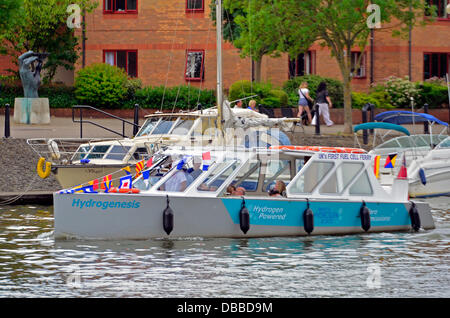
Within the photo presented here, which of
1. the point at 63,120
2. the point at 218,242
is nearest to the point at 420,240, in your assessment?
the point at 218,242

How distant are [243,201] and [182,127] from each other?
8449 millimetres

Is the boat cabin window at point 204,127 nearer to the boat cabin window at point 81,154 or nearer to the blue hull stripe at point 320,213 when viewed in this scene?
the boat cabin window at point 81,154

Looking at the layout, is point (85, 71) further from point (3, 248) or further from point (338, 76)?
point (3, 248)

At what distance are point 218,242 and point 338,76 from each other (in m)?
31.3

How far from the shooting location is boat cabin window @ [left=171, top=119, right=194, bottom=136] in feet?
87.2

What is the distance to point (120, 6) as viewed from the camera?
48656 mm

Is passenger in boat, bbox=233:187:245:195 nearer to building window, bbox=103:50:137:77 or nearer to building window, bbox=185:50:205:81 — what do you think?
building window, bbox=185:50:205:81

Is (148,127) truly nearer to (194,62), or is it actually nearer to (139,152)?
(139,152)

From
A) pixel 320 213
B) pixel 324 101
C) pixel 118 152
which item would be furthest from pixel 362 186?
pixel 324 101

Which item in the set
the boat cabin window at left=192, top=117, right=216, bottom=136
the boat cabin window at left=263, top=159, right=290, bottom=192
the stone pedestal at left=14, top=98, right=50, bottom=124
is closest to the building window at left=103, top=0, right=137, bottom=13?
the stone pedestal at left=14, top=98, right=50, bottom=124

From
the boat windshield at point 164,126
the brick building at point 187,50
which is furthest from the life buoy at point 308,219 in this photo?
the brick building at point 187,50

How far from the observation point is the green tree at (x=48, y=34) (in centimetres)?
4325

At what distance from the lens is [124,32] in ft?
159

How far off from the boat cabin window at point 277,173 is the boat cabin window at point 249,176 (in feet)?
0.70
